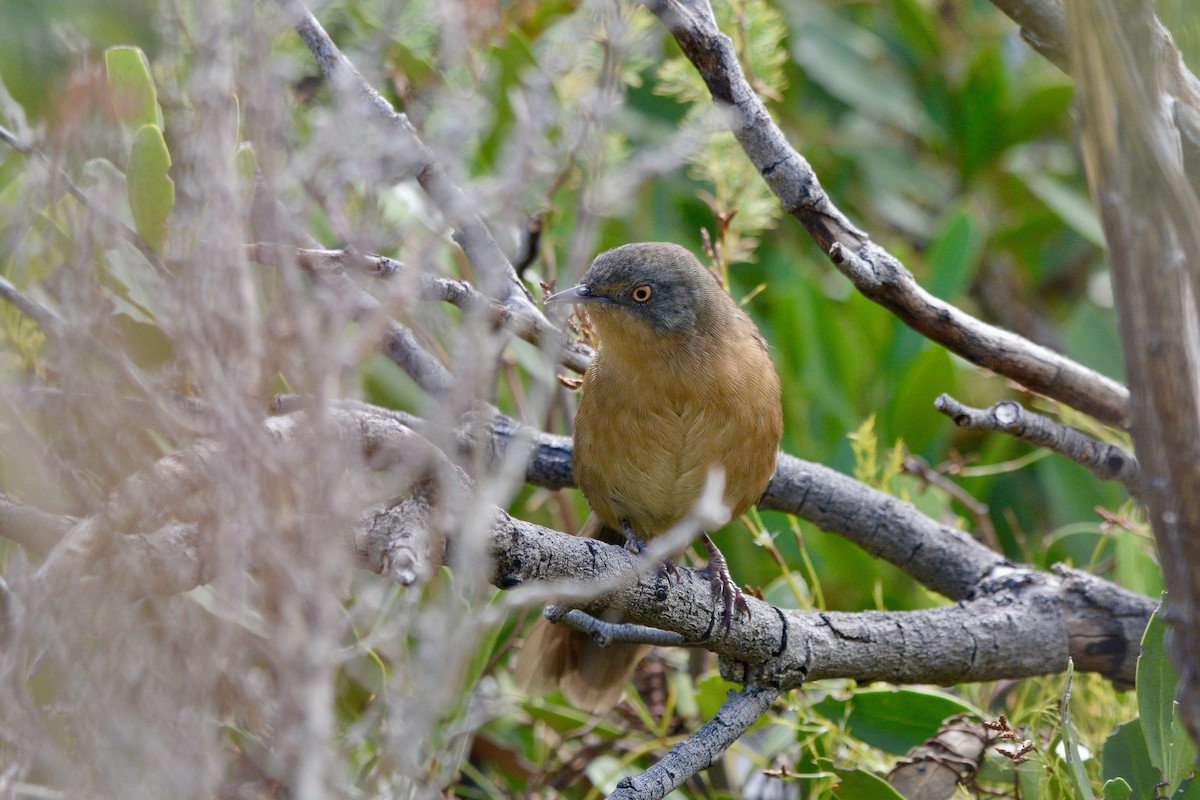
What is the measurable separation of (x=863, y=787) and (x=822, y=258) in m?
3.34

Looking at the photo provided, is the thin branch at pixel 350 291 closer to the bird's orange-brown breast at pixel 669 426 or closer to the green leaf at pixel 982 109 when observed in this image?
→ the bird's orange-brown breast at pixel 669 426

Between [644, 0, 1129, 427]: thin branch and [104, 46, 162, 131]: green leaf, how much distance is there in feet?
4.80

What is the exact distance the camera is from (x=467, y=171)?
4.76m

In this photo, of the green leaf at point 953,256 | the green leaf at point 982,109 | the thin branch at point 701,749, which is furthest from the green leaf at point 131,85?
the green leaf at point 982,109

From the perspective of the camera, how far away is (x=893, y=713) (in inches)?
137

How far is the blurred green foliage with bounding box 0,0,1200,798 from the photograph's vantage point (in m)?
3.69

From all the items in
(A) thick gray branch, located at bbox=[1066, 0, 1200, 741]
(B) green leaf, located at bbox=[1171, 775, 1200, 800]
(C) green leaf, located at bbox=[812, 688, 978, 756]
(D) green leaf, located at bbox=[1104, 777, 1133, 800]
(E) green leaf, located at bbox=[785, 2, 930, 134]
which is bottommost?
(C) green leaf, located at bbox=[812, 688, 978, 756]

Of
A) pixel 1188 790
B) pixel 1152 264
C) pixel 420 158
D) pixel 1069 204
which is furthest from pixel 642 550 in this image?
pixel 1069 204

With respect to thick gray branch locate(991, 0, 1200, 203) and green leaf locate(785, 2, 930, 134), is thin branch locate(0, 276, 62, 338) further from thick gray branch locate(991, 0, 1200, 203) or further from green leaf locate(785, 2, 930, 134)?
green leaf locate(785, 2, 930, 134)

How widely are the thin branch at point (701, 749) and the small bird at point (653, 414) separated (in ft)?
1.48

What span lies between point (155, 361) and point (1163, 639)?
294 centimetres

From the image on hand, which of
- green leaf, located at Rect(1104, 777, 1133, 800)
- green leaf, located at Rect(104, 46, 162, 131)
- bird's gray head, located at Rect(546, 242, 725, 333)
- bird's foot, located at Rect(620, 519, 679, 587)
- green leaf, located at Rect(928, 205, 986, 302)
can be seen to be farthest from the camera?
green leaf, located at Rect(928, 205, 986, 302)

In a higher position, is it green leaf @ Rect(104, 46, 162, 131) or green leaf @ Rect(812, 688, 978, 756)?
green leaf @ Rect(104, 46, 162, 131)

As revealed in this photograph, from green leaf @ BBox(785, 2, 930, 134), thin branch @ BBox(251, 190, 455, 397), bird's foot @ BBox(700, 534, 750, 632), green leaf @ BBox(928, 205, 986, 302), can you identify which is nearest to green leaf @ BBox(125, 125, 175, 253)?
thin branch @ BBox(251, 190, 455, 397)
